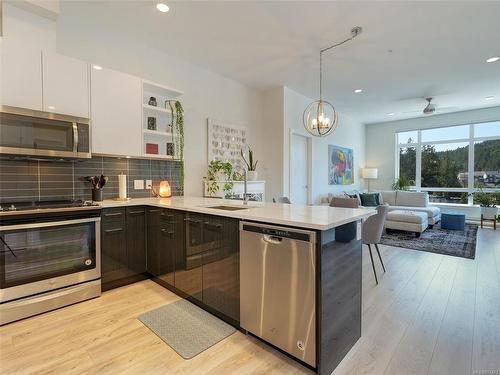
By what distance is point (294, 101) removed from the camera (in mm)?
5270

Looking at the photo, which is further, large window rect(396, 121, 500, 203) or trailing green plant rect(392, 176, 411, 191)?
trailing green plant rect(392, 176, 411, 191)

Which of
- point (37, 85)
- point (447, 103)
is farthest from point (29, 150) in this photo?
point (447, 103)

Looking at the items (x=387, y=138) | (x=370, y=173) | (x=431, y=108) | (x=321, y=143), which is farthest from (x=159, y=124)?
(x=387, y=138)

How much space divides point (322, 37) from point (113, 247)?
349 cm

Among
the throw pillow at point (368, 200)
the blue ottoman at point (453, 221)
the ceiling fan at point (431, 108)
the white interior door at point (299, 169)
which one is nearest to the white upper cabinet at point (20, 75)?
the white interior door at point (299, 169)

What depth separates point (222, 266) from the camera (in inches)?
80.3

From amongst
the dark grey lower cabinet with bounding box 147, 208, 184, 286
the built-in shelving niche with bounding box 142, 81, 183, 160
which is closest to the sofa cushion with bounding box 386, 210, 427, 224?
the built-in shelving niche with bounding box 142, 81, 183, 160

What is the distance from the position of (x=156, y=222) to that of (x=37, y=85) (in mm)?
1654

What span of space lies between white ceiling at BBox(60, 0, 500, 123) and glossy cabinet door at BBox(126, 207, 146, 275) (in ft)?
7.13

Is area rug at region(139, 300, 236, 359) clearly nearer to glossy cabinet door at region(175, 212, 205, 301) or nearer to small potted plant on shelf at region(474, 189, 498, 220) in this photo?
glossy cabinet door at region(175, 212, 205, 301)

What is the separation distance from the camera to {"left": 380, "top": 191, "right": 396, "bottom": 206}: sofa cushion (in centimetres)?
710

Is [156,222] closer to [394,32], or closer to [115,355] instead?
[115,355]

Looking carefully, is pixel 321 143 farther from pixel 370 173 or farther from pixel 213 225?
pixel 213 225

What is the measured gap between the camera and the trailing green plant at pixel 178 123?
11.4 feet
